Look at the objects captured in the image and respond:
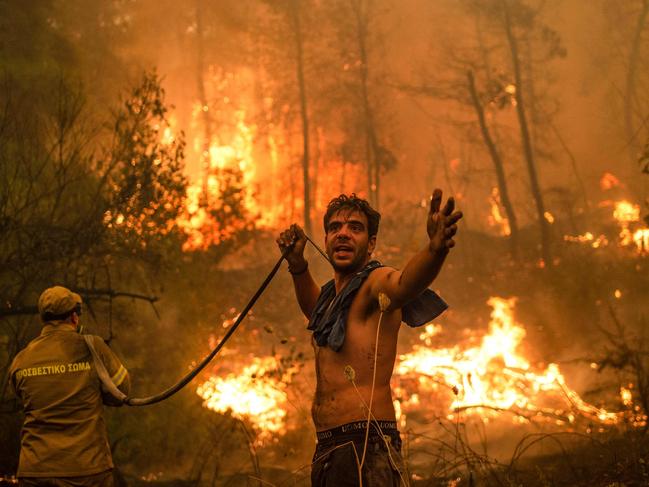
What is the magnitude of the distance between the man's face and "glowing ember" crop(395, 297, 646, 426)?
878 cm

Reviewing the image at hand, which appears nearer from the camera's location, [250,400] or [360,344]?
[360,344]

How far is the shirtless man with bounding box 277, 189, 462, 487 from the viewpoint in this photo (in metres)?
2.89

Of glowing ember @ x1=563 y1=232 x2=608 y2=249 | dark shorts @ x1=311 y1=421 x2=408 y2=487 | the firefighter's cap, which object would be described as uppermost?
glowing ember @ x1=563 y1=232 x2=608 y2=249

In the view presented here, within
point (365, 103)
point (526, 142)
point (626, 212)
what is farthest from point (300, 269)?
point (365, 103)

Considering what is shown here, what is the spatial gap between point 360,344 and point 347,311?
198 millimetres

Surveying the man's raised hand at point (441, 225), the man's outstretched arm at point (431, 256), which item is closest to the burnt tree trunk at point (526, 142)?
the man's outstretched arm at point (431, 256)

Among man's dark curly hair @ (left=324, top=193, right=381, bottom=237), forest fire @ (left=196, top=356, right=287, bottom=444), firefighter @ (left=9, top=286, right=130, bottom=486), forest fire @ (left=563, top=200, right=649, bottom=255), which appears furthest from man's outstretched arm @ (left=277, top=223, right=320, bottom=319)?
forest fire @ (left=563, top=200, right=649, bottom=255)

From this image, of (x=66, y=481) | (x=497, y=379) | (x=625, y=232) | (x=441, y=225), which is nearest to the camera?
(x=441, y=225)

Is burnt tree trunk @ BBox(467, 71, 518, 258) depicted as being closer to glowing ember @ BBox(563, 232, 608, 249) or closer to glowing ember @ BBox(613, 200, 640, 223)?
glowing ember @ BBox(563, 232, 608, 249)

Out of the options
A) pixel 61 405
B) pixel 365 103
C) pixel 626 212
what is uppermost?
pixel 365 103

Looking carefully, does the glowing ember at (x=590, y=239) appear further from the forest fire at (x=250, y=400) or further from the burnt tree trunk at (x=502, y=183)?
the forest fire at (x=250, y=400)

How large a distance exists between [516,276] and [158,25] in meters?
19.1

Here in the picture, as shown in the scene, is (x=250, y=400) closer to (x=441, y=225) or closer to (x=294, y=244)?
(x=294, y=244)

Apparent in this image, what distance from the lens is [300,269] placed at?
12.5 ft
